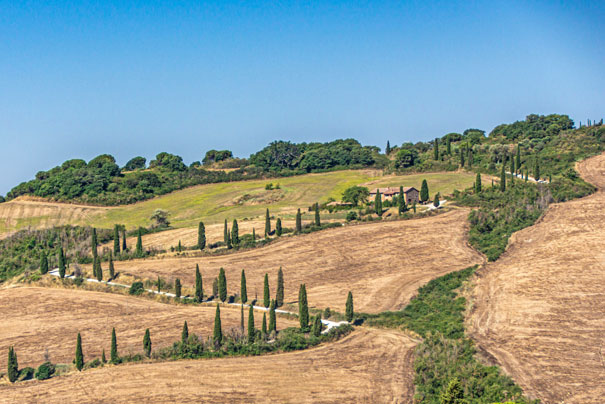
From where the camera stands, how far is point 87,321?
74.1m

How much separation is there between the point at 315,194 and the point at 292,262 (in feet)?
150

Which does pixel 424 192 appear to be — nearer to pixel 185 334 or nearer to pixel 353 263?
pixel 353 263

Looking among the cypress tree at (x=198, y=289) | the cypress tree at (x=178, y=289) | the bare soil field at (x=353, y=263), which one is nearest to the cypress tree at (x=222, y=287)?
the cypress tree at (x=198, y=289)

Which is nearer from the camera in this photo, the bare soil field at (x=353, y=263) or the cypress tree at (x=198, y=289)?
the cypress tree at (x=198, y=289)

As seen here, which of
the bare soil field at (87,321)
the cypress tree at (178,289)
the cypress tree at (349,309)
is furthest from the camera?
the cypress tree at (178,289)

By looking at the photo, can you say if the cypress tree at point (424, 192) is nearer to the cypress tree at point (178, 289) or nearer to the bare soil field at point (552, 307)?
the bare soil field at point (552, 307)

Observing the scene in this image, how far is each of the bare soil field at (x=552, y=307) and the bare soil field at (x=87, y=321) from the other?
833 inches

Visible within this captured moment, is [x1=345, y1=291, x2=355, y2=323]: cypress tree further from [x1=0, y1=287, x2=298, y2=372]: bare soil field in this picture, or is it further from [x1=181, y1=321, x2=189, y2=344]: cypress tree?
[x1=181, y1=321, x2=189, y2=344]: cypress tree

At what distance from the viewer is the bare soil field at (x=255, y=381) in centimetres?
5212

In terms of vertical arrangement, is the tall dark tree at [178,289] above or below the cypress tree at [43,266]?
below

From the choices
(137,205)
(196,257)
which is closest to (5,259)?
(196,257)

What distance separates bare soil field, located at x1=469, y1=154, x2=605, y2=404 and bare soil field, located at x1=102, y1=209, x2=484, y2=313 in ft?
26.7

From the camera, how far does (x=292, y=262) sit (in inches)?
3487

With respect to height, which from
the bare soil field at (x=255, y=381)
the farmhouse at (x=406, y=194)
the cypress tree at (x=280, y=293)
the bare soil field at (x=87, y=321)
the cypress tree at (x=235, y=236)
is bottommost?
the bare soil field at (x=255, y=381)
